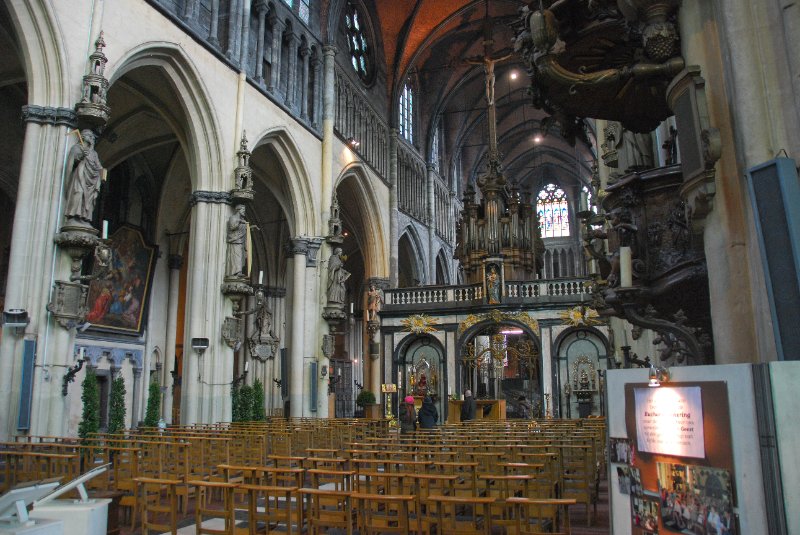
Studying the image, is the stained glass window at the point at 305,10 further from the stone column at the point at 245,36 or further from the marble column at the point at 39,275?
the marble column at the point at 39,275

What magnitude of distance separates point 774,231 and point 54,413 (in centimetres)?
1126

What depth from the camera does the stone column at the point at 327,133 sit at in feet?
74.6

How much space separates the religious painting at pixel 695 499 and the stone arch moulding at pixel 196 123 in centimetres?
1534

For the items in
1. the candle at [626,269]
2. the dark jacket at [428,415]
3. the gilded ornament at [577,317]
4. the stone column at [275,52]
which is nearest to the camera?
the candle at [626,269]

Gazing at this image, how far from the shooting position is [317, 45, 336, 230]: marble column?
74.6 feet

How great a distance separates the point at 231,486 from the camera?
4691 millimetres

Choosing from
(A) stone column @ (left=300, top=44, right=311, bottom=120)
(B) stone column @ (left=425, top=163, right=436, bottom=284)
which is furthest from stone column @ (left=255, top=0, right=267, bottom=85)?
(B) stone column @ (left=425, top=163, right=436, bottom=284)

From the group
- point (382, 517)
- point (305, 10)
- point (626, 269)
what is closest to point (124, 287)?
point (305, 10)

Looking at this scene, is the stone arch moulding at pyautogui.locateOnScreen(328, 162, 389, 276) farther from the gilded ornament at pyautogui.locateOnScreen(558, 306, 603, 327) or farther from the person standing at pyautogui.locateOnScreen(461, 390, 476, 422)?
the person standing at pyautogui.locateOnScreen(461, 390, 476, 422)

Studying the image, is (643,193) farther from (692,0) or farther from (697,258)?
(692,0)

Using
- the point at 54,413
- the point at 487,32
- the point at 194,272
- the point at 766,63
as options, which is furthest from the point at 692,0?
the point at 487,32

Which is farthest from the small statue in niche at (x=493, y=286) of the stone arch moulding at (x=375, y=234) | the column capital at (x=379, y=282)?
the stone arch moulding at (x=375, y=234)

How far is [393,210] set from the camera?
29344 mm

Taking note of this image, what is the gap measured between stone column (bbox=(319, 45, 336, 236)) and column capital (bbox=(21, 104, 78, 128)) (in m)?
11.3
